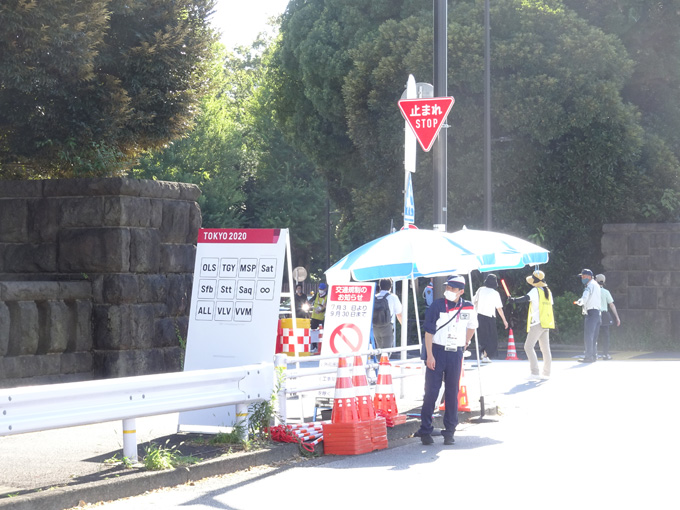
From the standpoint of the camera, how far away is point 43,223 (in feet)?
48.5

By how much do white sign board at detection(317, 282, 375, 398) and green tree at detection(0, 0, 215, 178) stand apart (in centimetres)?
483

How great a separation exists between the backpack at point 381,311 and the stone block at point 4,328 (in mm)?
6333

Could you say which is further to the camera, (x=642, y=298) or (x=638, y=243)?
(x=638, y=243)

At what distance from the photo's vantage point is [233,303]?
35.4ft

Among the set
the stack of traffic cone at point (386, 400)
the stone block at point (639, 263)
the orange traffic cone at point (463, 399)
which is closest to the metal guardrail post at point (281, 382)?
the stack of traffic cone at point (386, 400)

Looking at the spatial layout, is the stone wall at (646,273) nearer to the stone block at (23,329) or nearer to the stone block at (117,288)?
the stone block at (117,288)

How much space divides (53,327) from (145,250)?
5.43ft

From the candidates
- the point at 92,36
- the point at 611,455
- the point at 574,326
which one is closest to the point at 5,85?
the point at 92,36

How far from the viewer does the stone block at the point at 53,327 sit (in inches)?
541

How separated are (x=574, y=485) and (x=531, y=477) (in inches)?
18.8

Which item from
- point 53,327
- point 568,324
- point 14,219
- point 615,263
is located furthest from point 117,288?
point 615,263

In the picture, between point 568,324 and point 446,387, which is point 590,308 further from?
point 446,387

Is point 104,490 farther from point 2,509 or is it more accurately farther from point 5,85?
point 5,85

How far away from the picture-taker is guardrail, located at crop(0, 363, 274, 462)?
7.76 meters
